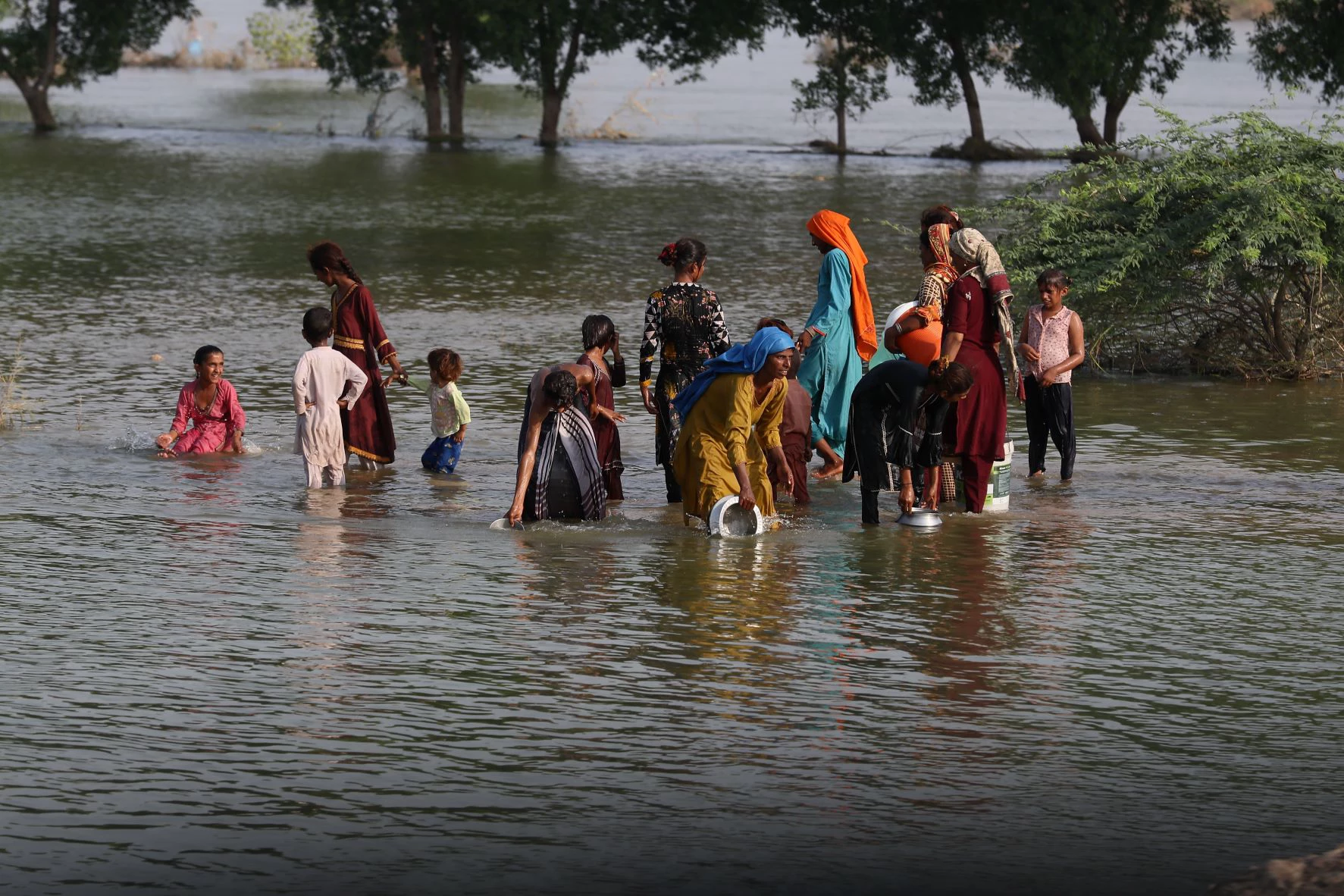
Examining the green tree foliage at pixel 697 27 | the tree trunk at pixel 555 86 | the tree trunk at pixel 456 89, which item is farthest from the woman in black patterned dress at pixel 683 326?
the tree trunk at pixel 456 89

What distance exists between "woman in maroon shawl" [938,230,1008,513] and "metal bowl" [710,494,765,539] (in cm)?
115

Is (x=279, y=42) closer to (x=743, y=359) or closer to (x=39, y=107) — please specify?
(x=39, y=107)

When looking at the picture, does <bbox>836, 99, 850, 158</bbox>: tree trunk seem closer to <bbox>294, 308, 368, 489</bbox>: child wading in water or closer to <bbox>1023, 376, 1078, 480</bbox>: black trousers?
<bbox>1023, 376, 1078, 480</bbox>: black trousers

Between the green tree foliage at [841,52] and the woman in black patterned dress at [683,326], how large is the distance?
3162 cm

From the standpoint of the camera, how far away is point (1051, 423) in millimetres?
11008

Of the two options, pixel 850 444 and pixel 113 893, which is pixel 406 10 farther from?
pixel 113 893

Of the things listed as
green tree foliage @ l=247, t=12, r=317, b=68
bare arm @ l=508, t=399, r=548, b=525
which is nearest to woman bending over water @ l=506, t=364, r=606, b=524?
bare arm @ l=508, t=399, r=548, b=525

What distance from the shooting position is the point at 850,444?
410 inches

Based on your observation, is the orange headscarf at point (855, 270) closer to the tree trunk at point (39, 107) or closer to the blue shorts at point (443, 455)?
the blue shorts at point (443, 455)

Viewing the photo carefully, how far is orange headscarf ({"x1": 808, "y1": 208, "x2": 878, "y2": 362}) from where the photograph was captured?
10.5 meters

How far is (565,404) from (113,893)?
482cm

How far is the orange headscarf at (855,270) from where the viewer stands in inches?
412

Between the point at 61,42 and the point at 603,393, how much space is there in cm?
3977

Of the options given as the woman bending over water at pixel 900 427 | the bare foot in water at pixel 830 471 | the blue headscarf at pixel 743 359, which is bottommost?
the bare foot in water at pixel 830 471
